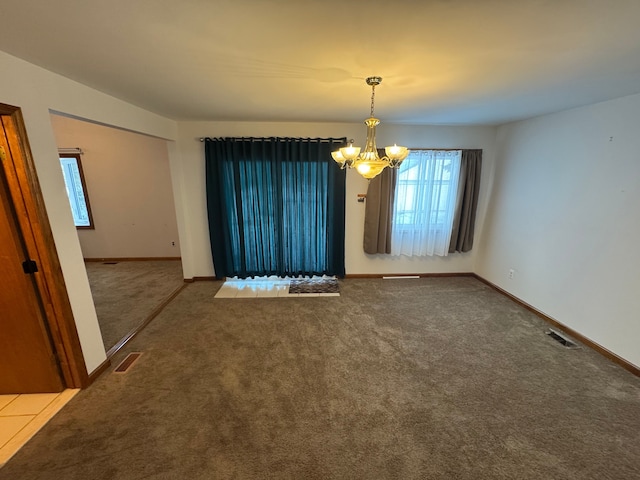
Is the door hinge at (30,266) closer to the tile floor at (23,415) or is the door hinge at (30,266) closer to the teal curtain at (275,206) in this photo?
the tile floor at (23,415)

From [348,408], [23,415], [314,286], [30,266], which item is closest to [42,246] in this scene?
[30,266]

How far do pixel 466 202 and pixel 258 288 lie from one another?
343cm

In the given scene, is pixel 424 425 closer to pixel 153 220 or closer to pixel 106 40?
pixel 106 40

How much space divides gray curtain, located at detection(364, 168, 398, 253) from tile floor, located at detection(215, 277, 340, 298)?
1.02 metres

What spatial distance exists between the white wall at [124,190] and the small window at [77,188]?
9 cm

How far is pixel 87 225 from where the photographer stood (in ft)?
16.4

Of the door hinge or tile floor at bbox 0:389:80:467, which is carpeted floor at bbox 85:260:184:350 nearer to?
tile floor at bbox 0:389:80:467

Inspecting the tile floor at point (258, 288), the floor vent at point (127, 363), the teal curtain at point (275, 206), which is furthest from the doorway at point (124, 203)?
the floor vent at point (127, 363)

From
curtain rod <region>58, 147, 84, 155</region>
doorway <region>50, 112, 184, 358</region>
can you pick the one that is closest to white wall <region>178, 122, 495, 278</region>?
doorway <region>50, 112, 184, 358</region>

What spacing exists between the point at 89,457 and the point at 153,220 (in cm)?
428

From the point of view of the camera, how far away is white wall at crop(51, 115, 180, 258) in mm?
4730

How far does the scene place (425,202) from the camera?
400 centimetres

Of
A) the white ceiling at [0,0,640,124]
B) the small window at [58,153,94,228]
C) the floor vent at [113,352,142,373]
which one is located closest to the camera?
the white ceiling at [0,0,640,124]

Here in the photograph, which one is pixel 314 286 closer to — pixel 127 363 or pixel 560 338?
pixel 127 363
